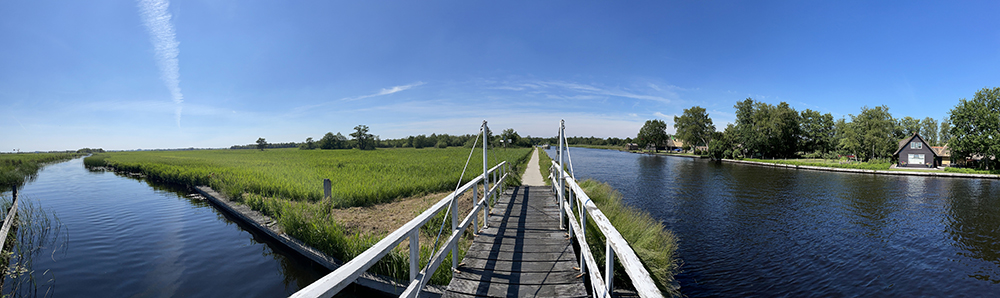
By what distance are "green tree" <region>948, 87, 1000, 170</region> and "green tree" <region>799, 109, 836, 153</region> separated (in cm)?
2753

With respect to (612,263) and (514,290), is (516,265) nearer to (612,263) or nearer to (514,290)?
(514,290)

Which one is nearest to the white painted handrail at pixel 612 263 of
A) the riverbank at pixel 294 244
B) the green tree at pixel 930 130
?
the riverbank at pixel 294 244

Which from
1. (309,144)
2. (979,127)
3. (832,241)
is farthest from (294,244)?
(309,144)

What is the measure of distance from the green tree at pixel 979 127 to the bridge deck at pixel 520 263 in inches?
1902

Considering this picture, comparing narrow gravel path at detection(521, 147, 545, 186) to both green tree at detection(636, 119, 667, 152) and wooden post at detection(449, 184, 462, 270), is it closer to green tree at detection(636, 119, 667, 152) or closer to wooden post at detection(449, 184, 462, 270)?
wooden post at detection(449, 184, 462, 270)

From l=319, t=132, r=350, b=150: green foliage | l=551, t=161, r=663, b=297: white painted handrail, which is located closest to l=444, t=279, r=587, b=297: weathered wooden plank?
l=551, t=161, r=663, b=297: white painted handrail

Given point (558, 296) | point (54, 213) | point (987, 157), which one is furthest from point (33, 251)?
point (987, 157)

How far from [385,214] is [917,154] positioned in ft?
177

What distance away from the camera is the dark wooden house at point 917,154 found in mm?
35250

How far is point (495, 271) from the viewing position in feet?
14.4

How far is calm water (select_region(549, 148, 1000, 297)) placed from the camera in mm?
7660

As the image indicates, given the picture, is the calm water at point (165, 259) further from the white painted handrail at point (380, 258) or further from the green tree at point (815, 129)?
the green tree at point (815, 129)

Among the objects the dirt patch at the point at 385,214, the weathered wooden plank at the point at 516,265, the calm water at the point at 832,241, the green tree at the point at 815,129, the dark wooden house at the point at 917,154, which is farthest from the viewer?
the green tree at the point at 815,129

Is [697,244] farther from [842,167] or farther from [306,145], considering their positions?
[306,145]
